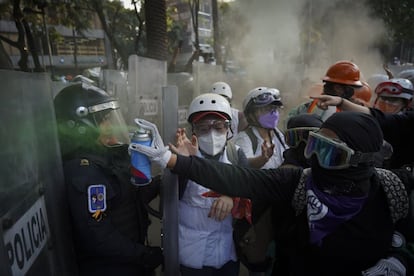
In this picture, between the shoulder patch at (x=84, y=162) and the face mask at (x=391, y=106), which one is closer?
the shoulder patch at (x=84, y=162)

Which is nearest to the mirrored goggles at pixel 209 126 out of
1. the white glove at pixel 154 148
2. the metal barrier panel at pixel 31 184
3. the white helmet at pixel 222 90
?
the white glove at pixel 154 148

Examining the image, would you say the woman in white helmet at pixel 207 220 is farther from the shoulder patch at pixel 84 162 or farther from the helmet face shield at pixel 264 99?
the helmet face shield at pixel 264 99

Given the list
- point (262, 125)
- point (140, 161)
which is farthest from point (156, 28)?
point (140, 161)

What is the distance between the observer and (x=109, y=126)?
220cm

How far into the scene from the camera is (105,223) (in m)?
1.87

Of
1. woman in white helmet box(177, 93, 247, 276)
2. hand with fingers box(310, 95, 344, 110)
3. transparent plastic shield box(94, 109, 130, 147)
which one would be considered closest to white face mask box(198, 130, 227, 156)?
woman in white helmet box(177, 93, 247, 276)

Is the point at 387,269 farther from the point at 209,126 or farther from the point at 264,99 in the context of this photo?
the point at 264,99

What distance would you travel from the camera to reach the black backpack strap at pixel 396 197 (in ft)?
→ 5.57

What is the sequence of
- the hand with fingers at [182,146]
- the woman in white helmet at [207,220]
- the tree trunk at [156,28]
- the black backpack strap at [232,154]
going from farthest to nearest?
the tree trunk at [156,28]
the black backpack strap at [232,154]
the woman in white helmet at [207,220]
the hand with fingers at [182,146]

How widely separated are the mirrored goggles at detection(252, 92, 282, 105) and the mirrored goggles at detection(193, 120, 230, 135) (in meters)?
1.16

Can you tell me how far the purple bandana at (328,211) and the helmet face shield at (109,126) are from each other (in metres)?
1.33

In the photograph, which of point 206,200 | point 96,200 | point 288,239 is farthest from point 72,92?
point 288,239

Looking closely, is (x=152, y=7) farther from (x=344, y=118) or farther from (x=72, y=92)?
(x=344, y=118)

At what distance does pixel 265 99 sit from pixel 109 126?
1.77m
